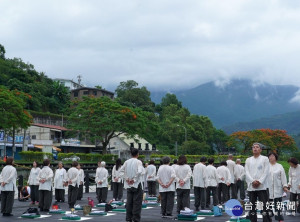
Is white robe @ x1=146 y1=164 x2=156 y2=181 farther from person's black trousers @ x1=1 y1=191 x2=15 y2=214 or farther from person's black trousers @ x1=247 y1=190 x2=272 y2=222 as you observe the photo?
person's black trousers @ x1=247 y1=190 x2=272 y2=222

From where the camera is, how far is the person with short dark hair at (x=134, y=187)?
11.3 meters

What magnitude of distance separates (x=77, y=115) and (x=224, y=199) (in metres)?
31.1

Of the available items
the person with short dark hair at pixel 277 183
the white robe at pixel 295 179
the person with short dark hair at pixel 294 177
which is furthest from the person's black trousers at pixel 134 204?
the white robe at pixel 295 179

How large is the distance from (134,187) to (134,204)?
0.43m

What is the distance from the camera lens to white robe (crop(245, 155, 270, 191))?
9.65 meters

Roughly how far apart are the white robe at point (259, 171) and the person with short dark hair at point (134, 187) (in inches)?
118

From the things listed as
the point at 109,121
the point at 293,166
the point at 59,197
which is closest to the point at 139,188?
the point at 293,166

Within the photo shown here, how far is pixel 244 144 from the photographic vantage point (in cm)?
7444

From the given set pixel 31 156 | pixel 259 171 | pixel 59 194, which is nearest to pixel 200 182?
pixel 259 171

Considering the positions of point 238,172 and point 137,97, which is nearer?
point 238,172

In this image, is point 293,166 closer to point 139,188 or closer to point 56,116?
point 139,188

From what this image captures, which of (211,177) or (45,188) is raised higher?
(211,177)

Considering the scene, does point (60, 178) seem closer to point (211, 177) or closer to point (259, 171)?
point (211, 177)

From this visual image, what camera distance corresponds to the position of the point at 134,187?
37.5 ft
